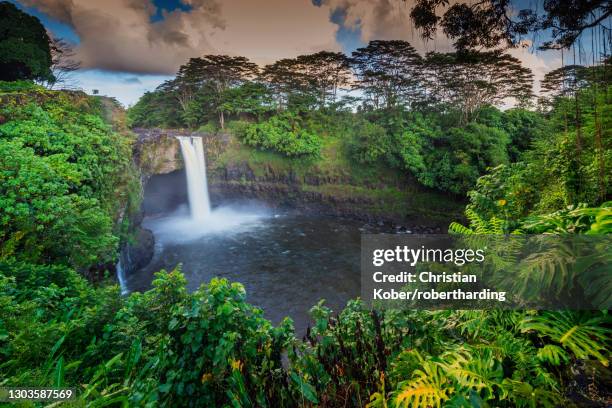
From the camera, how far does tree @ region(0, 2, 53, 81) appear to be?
16453mm

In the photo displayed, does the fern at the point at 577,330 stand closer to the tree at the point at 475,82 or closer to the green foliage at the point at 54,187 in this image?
the green foliage at the point at 54,187

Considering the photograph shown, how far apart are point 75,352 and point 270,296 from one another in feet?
23.1

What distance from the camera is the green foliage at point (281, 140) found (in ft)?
77.7

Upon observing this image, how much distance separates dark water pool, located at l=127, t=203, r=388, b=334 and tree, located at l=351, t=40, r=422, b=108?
11237 millimetres

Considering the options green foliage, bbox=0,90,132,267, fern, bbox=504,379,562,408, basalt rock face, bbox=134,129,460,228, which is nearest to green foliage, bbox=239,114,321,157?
basalt rock face, bbox=134,129,460,228

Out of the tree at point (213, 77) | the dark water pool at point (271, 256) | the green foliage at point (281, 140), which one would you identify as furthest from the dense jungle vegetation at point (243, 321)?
the tree at point (213, 77)

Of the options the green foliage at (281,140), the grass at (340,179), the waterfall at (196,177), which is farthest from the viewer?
the green foliage at (281,140)

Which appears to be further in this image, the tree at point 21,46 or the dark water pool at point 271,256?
the tree at point 21,46

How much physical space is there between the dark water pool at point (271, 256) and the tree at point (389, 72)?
11.2 m

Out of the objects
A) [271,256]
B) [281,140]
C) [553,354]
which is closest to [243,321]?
[553,354]

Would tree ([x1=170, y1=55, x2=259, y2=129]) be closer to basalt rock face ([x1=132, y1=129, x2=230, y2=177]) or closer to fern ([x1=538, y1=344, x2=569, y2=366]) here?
basalt rock face ([x1=132, y1=129, x2=230, y2=177])

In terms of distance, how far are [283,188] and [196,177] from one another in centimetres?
634

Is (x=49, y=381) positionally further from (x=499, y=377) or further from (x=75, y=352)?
(x=499, y=377)

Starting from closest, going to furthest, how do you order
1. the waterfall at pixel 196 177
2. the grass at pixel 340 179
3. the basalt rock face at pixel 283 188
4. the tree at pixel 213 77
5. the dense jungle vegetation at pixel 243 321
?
the dense jungle vegetation at pixel 243 321 < the basalt rock face at pixel 283 188 < the waterfall at pixel 196 177 < the grass at pixel 340 179 < the tree at pixel 213 77
